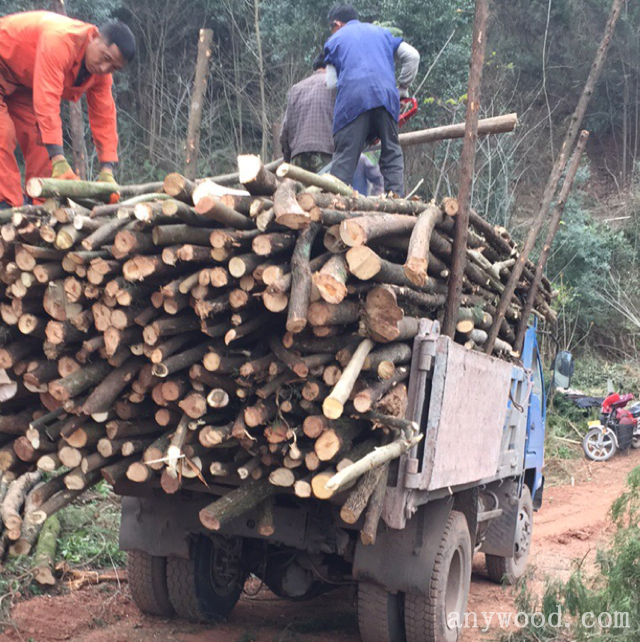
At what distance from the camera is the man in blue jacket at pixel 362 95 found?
606 cm

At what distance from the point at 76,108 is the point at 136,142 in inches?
385

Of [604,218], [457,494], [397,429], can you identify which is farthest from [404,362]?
[604,218]

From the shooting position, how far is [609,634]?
4.10 meters

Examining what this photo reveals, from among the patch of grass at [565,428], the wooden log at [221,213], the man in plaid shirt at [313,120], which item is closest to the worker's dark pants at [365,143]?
the man in plaid shirt at [313,120]

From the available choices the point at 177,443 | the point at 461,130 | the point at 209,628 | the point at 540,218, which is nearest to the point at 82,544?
the point at 209,628

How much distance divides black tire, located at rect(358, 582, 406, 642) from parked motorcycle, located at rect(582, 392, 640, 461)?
35.0 feet

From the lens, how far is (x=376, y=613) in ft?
15.1

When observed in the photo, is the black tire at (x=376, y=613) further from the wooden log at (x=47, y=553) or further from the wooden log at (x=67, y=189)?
the wooden log at (x=67, y=189)

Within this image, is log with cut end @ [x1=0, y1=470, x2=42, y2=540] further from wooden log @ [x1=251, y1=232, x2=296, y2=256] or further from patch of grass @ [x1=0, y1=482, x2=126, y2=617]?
wooden log @ [x1=251, y1=232, x2=296, y2=256]

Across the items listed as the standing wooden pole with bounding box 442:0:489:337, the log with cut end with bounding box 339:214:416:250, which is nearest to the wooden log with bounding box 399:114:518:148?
the standing wooden pole with bounding box 442:0:489:337

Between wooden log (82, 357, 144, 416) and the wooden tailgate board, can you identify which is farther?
the wooden tailgate board

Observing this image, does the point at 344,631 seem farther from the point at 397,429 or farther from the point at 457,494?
the point at 397,429

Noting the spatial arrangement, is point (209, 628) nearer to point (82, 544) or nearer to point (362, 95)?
point (82, 544)

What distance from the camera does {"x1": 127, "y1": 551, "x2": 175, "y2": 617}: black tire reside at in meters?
5.32
